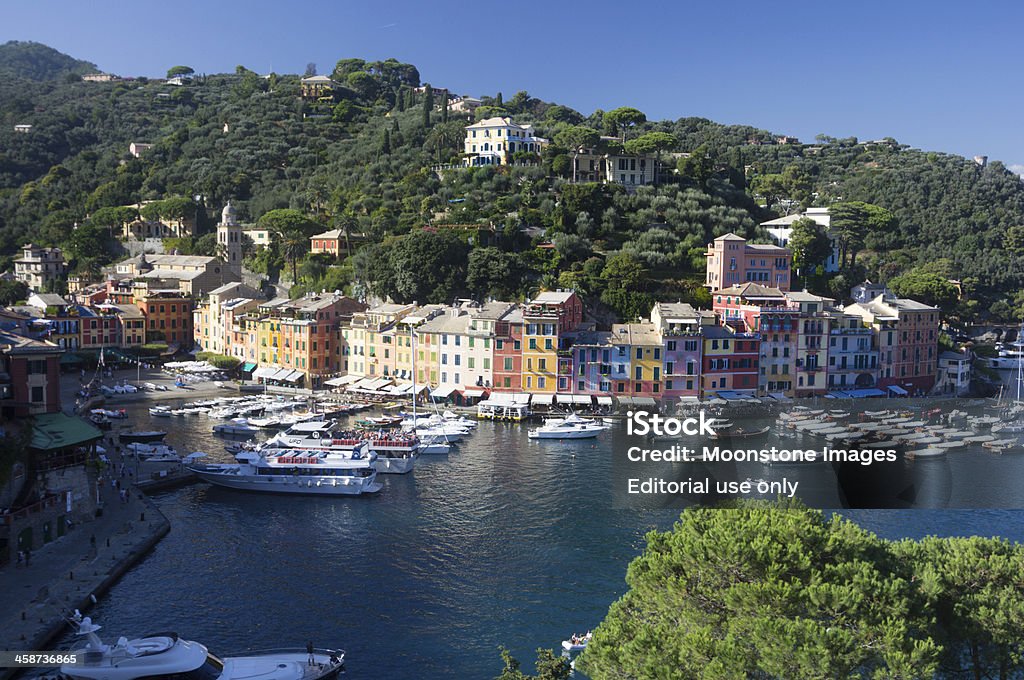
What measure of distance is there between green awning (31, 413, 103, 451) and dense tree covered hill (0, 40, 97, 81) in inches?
6079

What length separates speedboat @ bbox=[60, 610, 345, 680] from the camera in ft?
50.3

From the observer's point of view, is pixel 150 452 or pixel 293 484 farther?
pixel 150 452

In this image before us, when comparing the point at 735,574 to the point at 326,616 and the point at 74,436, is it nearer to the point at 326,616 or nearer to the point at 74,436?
the point at 326,616

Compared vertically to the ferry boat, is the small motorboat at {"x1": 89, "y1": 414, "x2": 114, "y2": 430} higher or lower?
higher

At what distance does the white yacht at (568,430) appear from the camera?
125 ft

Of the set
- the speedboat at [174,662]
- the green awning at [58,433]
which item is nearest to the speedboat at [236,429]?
the green awning at [58,433]

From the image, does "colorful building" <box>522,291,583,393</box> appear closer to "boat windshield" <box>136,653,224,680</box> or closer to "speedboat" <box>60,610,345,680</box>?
"speedboat" <box>60,610,345,680</box>

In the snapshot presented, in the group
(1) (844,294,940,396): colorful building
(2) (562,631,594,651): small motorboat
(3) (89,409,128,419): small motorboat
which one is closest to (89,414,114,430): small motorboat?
(3) (89,409,128,419): small motorboat

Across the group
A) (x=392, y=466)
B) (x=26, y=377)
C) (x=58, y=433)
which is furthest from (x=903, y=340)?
(x=26, y=377)

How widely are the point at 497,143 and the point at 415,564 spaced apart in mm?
51476

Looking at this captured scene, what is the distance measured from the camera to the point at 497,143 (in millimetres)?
70250

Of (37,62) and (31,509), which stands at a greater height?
(37,62)

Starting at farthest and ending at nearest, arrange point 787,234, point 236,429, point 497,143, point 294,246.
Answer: point 497,143, point 294,246, point 787,234, point 236,429

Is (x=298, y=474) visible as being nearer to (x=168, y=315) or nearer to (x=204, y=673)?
(x=204, y=673)
